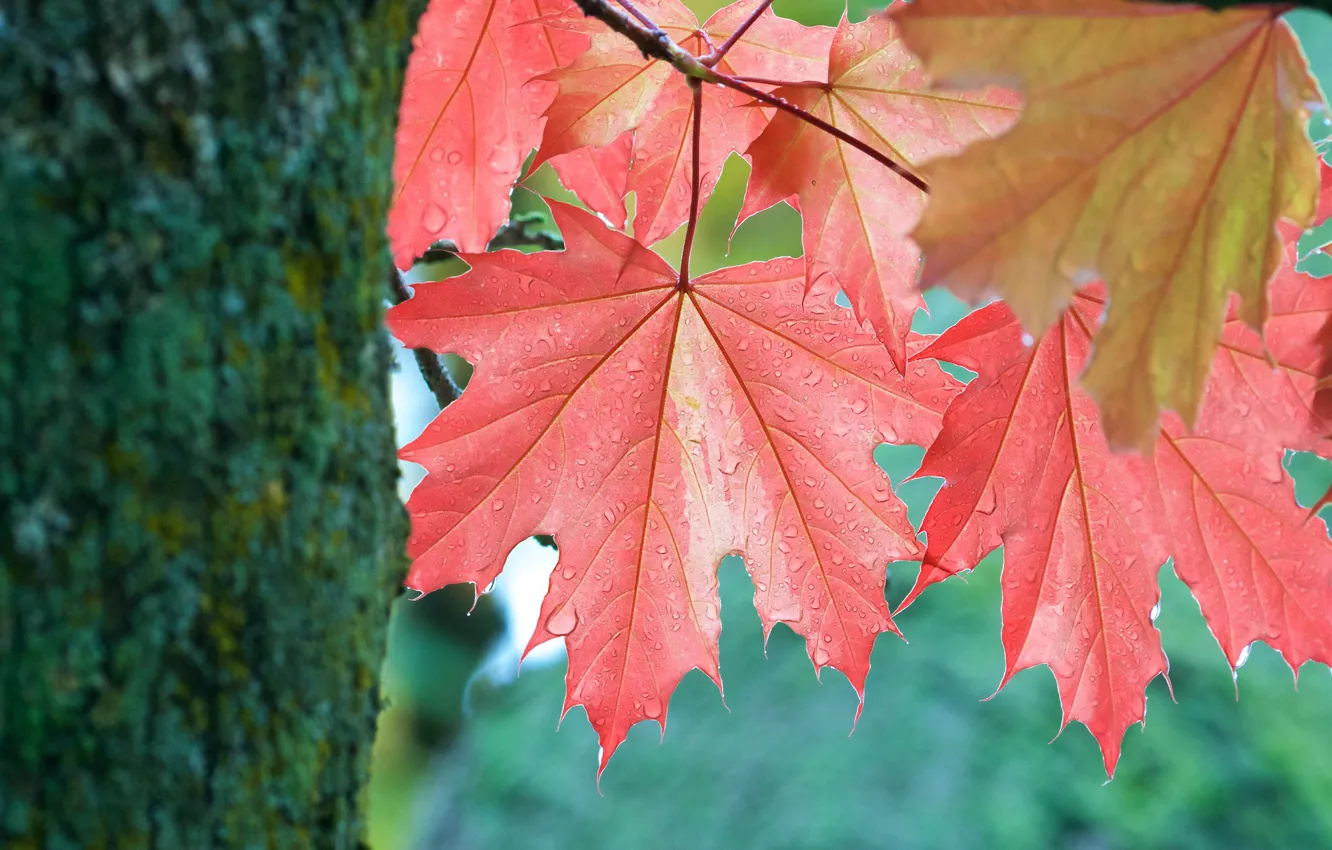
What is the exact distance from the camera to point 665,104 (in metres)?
0.72

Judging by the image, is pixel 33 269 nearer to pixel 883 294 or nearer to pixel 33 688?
pixel 33 688

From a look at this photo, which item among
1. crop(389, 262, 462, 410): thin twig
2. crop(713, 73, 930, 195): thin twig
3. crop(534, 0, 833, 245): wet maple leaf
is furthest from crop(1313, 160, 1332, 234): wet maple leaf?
crop(389, 262, 462, 410): thin twig

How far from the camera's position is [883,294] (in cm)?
64

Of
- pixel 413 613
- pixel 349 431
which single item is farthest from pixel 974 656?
pixel 413 613

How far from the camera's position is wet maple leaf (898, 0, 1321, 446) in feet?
1.31

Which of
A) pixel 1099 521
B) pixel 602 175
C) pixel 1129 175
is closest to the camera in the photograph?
pixel 1129 175

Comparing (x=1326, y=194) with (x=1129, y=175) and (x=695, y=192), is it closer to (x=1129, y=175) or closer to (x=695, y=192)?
(x=1129, y=175)

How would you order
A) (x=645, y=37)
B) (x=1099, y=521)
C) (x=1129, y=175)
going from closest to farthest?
(x=1129, y=175) < (x=645, y=37) < (x=1099, y=521)

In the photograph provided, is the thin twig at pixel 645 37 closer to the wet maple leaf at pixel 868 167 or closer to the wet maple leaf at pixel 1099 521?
the wet maple leaf at pixel 868 167

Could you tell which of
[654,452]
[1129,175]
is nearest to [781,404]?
[654,452]

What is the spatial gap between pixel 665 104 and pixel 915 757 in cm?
197

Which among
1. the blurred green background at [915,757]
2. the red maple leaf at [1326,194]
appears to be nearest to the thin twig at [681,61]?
the red maple leaf at [1326,194]

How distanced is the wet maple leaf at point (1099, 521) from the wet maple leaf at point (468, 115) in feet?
1.29

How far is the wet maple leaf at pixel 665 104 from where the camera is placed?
67 centimetres
